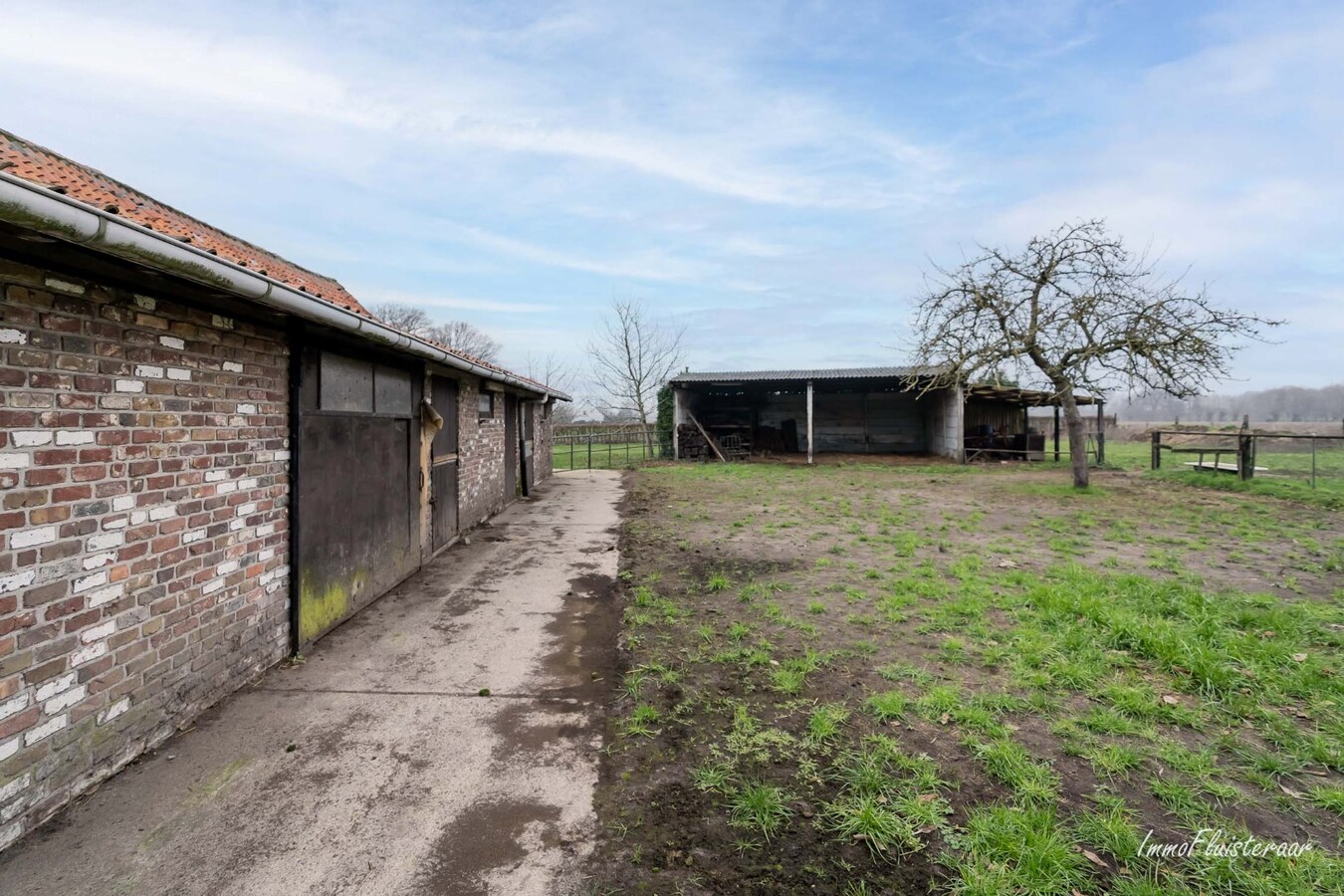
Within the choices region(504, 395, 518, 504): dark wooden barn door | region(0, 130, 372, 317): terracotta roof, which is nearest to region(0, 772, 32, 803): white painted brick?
region(0, 130, 372, 317): terracotta roof

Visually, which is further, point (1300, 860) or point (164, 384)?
point (164, 384)

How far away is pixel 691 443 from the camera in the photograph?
65.9ft

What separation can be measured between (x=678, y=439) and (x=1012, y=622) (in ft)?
52.9

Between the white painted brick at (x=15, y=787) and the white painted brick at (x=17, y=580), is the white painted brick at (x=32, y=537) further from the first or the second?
the white painted brick at (x=15, y=787)

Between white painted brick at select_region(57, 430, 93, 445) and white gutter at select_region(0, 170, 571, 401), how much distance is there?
28.9 inches

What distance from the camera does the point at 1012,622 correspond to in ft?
13.5

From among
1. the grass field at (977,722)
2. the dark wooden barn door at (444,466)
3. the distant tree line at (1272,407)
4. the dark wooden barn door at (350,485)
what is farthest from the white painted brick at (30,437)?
the distant tree line at (1272,407)

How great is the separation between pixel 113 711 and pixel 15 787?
0.40 m

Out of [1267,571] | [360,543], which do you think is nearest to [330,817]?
[360,543]

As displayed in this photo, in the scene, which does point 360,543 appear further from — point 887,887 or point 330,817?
point 887,887

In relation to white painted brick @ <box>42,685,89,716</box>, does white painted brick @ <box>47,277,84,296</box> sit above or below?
above

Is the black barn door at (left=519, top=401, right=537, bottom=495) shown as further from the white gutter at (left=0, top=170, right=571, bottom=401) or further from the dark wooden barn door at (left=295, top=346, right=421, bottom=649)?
the white gutter at (left=0, top=170, right=571, bottom=401)

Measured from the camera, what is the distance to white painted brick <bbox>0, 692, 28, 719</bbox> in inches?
74.7

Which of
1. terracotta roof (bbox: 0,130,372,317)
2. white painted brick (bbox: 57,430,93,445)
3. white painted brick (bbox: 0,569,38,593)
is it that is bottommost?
white painted brick (bbox: 0,569,38,593)
